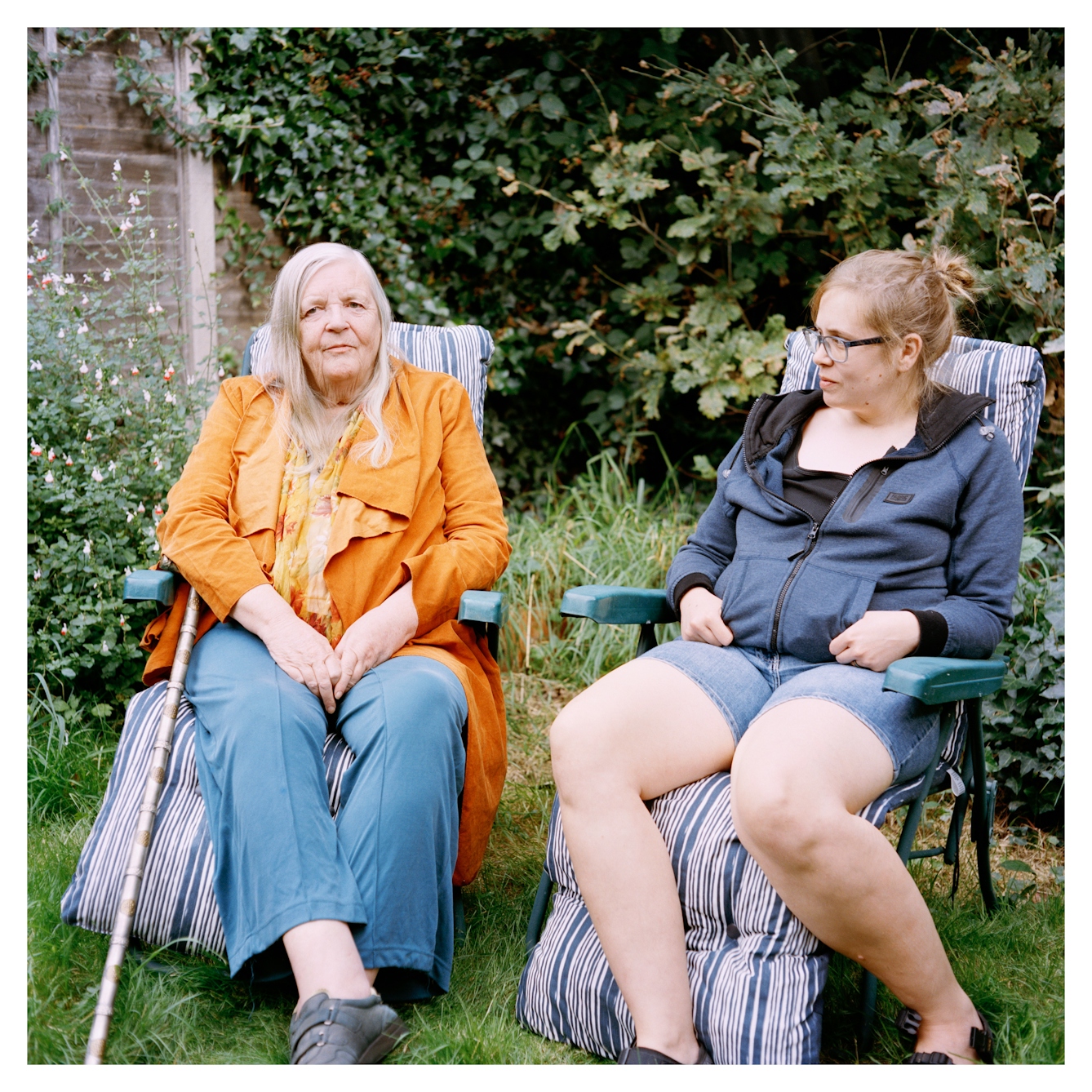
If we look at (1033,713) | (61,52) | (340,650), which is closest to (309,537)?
(340,650)

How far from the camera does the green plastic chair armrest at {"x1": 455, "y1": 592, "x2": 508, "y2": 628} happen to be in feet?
7.45

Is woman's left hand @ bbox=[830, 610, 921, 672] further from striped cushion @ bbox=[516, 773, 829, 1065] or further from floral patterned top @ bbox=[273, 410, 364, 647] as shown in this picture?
floral patterned top @ bbox=[273, 410, 364, 647]

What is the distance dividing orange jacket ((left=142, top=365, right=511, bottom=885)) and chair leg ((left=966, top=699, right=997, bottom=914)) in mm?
976

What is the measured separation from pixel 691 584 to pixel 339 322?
3.25ft

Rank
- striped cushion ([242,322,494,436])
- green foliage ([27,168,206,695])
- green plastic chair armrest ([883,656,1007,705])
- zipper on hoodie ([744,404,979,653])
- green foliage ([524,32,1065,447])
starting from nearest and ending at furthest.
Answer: green plastic chair armrest ([883,656,1007,705]), zipper on hoodie ([744,404,979,653]), striped cushion ([242,322,494,436]), green foliage ([27,168,206,695]), green foliage ([524,32,1065,447])

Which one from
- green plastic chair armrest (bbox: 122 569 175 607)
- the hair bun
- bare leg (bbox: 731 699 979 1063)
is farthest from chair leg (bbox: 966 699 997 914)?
green plastic chair armrest (bbox: 122 569 175 607)

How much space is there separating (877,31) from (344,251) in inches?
112

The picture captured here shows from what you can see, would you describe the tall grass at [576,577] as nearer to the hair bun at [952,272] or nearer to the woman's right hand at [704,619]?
the woman's right hand at [704,619]

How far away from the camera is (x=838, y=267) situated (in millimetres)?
2213

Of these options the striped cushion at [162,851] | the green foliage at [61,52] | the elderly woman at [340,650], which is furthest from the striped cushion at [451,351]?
the green foliage at [61,52]

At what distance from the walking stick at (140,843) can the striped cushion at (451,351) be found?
0.90 metres

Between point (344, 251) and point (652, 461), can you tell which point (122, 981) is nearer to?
point (344, 251)
